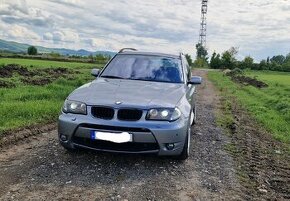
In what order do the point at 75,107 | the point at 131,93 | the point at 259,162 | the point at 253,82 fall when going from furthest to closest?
the point at 253,82, the point at 259,162, the point at 131,93, the point at 75,107

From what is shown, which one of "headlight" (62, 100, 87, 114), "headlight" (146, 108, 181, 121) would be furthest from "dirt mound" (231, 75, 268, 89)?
"headlight" (62, 100, 87, 114)

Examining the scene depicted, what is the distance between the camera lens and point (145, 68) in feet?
23.0

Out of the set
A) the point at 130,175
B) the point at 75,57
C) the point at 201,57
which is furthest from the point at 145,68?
the point at 201,57

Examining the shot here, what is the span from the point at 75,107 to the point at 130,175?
127cm

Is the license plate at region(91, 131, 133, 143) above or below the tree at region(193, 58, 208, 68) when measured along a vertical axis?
above

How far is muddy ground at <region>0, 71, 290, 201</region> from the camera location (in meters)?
4.48

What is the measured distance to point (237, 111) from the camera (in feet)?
42.3

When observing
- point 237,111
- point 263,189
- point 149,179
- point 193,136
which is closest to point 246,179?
point 263,189

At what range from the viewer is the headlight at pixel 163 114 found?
5.32 metres

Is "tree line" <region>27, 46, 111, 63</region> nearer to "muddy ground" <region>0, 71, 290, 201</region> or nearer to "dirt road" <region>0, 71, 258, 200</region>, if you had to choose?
"muddy ground" <region>0, 71, 290, 201</region>

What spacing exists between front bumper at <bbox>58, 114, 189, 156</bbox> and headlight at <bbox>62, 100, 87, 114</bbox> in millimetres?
75

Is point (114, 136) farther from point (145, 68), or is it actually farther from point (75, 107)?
point (145, 68)

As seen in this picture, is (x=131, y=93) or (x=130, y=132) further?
(x=131, y=93)

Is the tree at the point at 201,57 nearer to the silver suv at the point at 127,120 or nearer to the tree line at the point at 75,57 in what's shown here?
the tree line at the point at 75,57
